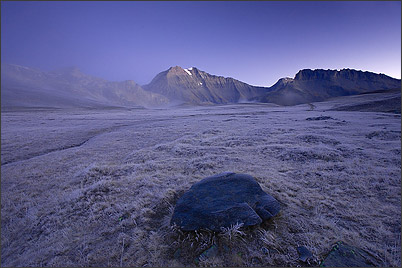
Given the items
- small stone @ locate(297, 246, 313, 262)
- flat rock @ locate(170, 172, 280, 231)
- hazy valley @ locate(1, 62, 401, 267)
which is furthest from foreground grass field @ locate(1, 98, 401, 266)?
flat rock @ locate(170, 172, 280, 231)

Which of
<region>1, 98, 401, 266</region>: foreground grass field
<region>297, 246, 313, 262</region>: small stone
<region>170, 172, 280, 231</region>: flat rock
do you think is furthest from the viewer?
<region>170, 172, 280, 231</region>: flat rock

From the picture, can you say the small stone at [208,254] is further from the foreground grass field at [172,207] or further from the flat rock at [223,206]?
the flat rock at [223,206]

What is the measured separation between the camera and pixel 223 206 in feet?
17.4

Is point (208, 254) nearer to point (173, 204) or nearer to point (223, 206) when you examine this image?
point (223, 206)

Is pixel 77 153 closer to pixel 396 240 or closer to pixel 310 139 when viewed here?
pixel 396 240

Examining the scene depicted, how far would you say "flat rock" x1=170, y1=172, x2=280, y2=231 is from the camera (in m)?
4.90

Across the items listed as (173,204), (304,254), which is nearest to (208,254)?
(304,254)

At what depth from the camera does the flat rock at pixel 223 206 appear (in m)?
4.90

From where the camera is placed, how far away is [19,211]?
702 cm

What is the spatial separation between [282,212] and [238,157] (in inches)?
248

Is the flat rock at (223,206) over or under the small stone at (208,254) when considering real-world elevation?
over

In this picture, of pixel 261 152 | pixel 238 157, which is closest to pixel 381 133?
pixel 261 152

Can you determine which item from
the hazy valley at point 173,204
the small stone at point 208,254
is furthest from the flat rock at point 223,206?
the small stone at point 208,254

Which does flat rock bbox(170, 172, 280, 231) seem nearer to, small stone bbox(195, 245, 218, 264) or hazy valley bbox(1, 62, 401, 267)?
hazy valley bbox(1, 62, 401, 267)
